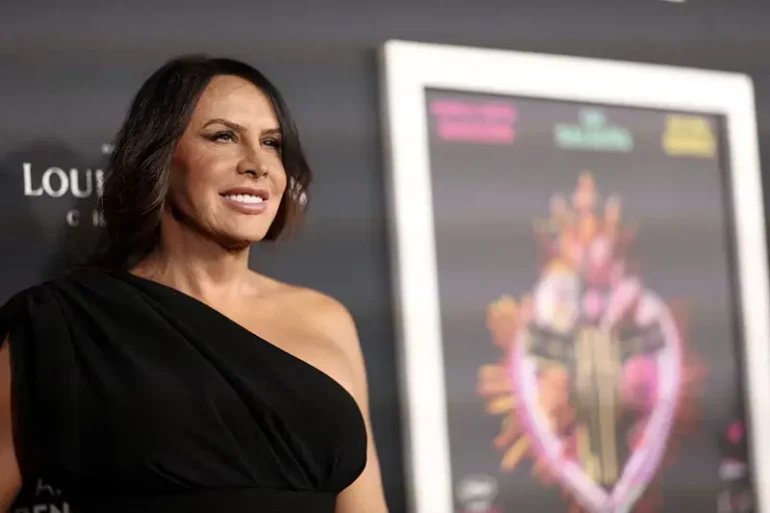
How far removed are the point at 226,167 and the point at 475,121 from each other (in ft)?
1.83

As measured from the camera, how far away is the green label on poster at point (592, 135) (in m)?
2.06

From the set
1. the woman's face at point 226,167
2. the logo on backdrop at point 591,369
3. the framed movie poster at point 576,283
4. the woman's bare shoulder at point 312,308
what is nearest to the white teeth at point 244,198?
the woman's face at point 226,167

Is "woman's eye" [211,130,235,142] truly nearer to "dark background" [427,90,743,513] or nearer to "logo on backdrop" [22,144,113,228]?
"logo on backdrop" [22,144,113,228]

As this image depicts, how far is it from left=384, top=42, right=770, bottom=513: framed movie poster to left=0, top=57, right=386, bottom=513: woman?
0.25 metres

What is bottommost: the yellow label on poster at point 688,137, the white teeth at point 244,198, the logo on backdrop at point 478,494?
the logo on backdrop at point 478,494

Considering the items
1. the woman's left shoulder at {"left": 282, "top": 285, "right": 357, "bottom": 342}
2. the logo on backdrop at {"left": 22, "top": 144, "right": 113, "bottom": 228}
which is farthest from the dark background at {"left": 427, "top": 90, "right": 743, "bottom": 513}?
the logo on backdrop at {"left": 22, "top": 144, "right": 113, "bottom": 228}

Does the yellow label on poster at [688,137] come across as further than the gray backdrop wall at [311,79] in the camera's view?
Yes

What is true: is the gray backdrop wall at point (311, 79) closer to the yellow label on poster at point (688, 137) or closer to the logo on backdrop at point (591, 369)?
→ the yellow label on poster at point (688, 137)

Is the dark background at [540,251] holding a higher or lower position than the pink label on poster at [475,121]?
lower

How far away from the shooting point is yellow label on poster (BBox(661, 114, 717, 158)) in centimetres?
214

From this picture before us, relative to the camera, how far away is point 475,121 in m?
1.98

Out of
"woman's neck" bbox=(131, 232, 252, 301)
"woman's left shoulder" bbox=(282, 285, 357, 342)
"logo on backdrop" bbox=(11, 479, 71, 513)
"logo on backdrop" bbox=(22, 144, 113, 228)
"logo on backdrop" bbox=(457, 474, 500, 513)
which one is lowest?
"logo on backdrop" bbox=(457, 474, 500, 513)

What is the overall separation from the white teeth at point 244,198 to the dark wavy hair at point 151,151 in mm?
73

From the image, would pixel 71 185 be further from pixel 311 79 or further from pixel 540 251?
pixel 540 251
